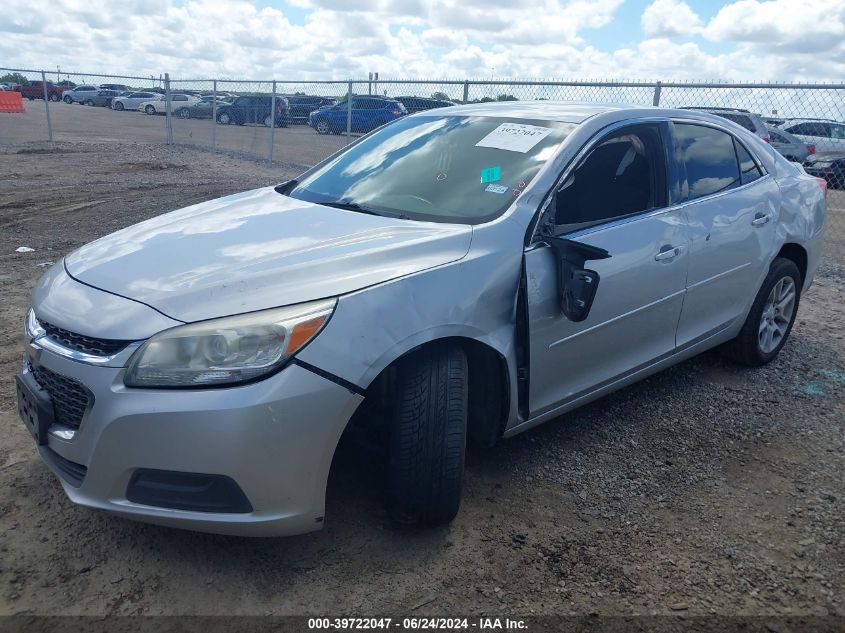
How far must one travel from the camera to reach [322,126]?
62.0 ft

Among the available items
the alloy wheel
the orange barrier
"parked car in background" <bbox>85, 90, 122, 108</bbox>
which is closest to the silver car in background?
the alloy wheel

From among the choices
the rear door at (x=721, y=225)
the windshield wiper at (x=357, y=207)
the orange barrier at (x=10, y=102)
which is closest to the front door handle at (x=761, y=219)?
the rear door at (x=721, y=225)

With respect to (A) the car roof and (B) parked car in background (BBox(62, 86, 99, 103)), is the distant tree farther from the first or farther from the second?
(A) the car roof

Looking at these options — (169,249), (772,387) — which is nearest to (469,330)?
(169,249)

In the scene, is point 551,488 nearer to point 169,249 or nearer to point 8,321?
point 169,249

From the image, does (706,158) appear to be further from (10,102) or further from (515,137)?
(10,102)

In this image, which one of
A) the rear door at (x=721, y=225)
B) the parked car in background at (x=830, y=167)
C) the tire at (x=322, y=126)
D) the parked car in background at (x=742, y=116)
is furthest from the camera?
the tire at (x=322, y=126)

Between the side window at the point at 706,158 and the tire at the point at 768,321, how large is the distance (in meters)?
0.73

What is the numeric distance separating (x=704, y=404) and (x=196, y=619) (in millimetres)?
3050

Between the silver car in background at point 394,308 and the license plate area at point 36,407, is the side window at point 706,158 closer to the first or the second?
the silver car in background at point 394,308

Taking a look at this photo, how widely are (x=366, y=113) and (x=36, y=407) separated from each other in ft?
43.1

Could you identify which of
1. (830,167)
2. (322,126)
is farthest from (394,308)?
(322,126)

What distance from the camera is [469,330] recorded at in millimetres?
2738

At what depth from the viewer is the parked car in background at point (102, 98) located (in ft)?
151
